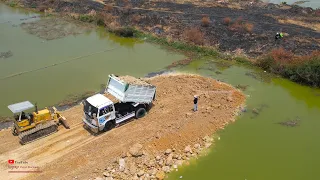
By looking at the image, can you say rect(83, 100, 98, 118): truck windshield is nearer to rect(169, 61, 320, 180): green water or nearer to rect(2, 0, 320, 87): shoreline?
rect(169, 61, 320, 180): green water

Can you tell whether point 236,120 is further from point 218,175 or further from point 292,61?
point 292,61

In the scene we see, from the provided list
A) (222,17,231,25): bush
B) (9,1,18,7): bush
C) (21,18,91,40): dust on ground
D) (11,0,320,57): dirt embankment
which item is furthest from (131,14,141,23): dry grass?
(9,1,18,7): bush

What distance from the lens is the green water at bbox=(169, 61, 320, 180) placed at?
53.0ft

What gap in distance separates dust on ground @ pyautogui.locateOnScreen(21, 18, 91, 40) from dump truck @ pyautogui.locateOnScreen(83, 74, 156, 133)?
19479 mm

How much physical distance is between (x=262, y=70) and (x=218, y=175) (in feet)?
47.8

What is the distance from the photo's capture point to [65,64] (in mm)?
28594

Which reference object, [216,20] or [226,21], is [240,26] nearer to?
[226,21]

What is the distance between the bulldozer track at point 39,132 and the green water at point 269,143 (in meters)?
7.11

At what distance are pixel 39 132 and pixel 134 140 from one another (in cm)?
509

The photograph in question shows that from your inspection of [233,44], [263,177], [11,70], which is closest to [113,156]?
[263,177]

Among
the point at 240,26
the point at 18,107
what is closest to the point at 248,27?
the point at 240,26

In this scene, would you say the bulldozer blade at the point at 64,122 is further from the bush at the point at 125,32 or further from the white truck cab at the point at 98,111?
the bush at the point at 125,32

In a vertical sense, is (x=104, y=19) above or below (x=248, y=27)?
below

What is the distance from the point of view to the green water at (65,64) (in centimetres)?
2395
